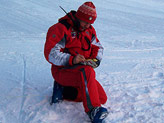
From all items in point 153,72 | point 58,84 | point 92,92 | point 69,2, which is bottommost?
point 69,2

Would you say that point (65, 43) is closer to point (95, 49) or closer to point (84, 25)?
point (84, 25)

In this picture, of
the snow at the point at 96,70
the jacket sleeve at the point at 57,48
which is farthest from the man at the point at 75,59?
the snow at the point at 96,70

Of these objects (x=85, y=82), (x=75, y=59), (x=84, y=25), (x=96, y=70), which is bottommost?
(x=96, y=70)

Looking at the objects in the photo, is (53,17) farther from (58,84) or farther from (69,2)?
(58,84)

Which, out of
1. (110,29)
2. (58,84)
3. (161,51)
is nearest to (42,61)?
(58,84)

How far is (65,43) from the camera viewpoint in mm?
2791

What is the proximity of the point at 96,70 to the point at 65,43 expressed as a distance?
5.33ft

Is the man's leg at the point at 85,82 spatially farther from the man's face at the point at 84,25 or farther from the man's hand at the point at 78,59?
the man's face at the point at 84,25

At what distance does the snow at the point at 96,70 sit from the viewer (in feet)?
8.91

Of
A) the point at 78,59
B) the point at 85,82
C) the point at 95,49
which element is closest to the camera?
the point at 85,82

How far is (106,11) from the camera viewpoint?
1139 centimetres

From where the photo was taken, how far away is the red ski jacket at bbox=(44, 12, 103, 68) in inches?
104

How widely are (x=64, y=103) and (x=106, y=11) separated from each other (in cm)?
909

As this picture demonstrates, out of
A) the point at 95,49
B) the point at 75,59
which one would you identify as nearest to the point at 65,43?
the point at 75,59
